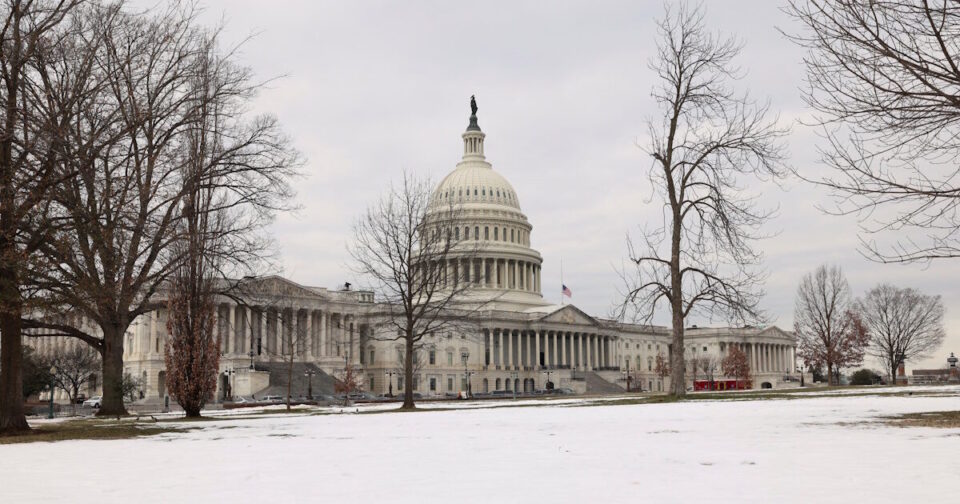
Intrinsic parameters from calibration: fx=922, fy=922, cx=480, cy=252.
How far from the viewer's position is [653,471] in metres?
12.5

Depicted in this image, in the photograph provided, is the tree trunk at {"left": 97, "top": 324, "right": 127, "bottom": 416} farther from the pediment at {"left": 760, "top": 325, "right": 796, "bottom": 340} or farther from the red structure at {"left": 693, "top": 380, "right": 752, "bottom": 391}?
the pediment at {"left": 760, "top": 325, "right": 796, "bottom": 340}

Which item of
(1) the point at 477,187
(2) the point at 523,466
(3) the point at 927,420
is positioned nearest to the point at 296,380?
(1) the point at 477,187

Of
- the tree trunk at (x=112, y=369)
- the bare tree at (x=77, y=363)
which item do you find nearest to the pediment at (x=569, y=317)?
the bare tree at (x=77, y=363)

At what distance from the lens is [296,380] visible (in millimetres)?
100000

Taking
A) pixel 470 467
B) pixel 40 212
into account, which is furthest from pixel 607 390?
pixel 470 467

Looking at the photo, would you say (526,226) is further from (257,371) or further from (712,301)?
(712,301)

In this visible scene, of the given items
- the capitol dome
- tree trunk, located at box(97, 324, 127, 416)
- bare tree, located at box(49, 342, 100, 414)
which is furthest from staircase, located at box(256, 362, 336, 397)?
tree trunk, located at box(97, 324, 127, 416)

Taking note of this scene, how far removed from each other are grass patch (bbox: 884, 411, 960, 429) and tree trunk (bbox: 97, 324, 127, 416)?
29115 mm

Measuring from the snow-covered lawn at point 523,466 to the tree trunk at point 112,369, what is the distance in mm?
17253

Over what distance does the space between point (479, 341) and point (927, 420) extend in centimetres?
11541

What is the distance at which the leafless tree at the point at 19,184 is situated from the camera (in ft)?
78.2

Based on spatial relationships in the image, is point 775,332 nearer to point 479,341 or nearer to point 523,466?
point 479,341

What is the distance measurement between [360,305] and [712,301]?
300 ft

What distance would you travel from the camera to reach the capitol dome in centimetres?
14800
